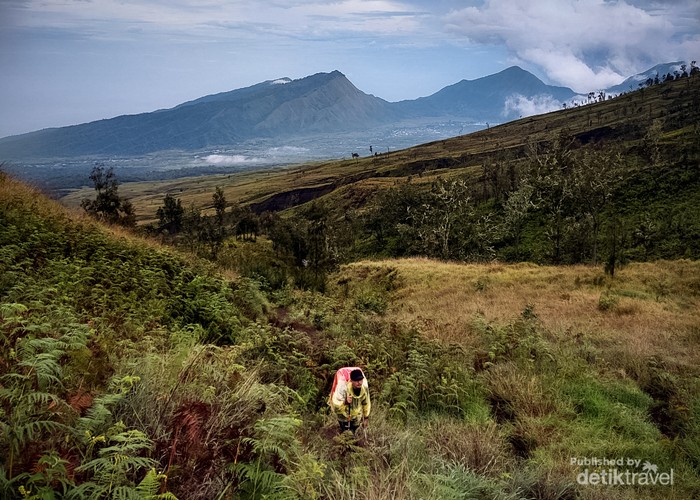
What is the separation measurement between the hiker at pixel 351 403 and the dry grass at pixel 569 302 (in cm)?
553

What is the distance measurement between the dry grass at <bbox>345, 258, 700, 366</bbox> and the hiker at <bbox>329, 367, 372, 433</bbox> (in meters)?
5.53

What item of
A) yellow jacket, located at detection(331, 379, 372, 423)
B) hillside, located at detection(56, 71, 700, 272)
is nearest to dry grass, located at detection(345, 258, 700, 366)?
hillside, located at detection(56, 71, 700, 272)

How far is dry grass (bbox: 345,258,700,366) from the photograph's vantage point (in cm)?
1156

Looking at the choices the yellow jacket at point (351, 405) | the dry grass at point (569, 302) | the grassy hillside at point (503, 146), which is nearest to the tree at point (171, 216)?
the dry grass at point (569, 302)

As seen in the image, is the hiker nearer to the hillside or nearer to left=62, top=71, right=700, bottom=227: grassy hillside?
the hillside

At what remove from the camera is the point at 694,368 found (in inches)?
352

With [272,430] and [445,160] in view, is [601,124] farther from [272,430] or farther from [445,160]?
[272,430]

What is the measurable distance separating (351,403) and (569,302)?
15.1m

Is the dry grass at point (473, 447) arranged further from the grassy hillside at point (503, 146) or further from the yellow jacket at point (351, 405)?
the grassy hillside at point (503, 146)

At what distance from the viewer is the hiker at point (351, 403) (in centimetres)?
588

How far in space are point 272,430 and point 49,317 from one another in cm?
399

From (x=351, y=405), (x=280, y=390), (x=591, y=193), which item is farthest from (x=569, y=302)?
(x=591, y=193)

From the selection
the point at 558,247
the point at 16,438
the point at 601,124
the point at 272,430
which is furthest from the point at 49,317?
the point at 601,124

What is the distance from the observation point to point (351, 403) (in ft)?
19.4
